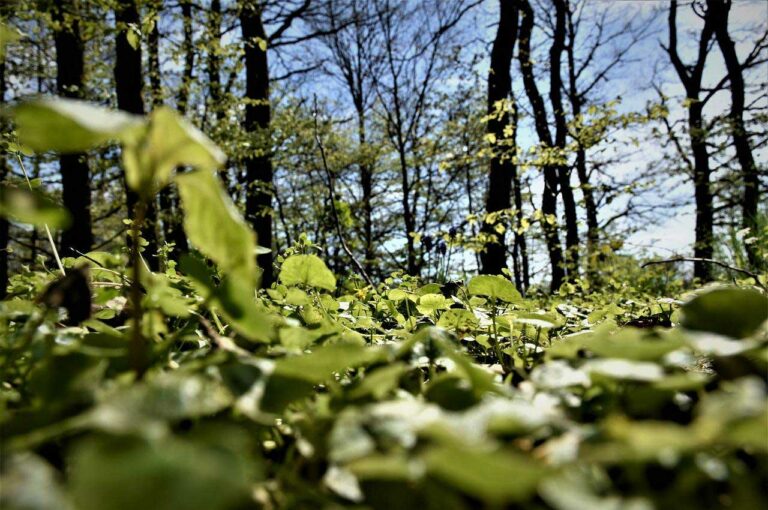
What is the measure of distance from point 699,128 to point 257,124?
34.0 feet

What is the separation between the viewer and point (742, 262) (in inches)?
183

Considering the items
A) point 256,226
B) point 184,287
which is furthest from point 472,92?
point 184,287

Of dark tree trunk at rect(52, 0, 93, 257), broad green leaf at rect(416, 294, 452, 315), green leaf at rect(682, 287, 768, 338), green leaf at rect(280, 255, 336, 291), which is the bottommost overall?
broad green leaf at rect(416, 294, 452, 315)

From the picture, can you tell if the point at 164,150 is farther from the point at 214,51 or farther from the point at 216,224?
the point at 214,51

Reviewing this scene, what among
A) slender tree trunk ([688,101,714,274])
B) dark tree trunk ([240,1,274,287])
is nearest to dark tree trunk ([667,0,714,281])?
slender tree trunk ([688,101,714,274])

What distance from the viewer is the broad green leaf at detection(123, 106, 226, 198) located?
1.10 feet

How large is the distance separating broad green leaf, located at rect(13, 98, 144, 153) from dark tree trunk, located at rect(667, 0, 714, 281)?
1205 centimetres

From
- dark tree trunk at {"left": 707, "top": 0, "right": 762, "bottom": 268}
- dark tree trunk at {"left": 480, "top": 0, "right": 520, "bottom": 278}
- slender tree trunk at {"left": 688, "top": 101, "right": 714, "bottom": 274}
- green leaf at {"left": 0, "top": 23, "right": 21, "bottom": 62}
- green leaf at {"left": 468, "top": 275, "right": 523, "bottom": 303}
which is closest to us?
green leaf at {"left": 0, "top": 23, "right": 21, "bottom": 62}

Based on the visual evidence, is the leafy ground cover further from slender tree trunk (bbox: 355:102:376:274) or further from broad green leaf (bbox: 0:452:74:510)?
slender tree trunk (bbox: 355:102:376:274)

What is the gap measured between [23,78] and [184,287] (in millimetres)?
11751

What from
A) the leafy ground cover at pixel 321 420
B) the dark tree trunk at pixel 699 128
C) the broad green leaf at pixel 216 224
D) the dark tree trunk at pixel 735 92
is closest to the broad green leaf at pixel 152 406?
the leafy ground cover at pixel 321 420

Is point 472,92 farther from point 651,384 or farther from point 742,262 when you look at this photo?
point 651,384

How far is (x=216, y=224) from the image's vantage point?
37 centimetres

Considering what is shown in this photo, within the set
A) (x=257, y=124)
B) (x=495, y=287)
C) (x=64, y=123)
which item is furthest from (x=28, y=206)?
(x=257, y=124)
